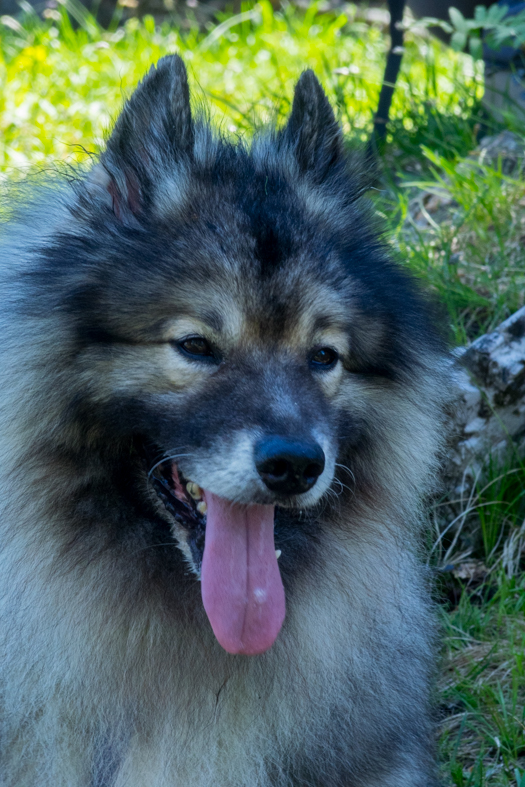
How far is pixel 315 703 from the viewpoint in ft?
7.71

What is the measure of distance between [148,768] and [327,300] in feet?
4.32

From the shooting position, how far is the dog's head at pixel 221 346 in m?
2.09

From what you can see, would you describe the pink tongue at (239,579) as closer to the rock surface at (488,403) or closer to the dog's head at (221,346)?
the dog's head at (221,346)

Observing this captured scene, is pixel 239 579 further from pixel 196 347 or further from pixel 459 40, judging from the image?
pixel 459 40

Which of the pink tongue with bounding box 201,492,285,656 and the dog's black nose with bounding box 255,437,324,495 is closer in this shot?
the dog's black nose with bounding box 255,437,324,495

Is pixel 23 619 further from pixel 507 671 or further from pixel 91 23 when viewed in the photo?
pixel 91 23

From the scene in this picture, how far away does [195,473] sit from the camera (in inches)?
81.9

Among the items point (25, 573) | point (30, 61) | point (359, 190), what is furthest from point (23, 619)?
point (30, 61)

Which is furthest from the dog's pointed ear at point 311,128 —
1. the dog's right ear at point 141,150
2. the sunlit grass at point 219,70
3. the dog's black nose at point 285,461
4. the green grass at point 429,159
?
the sunlit grass at point 219,70

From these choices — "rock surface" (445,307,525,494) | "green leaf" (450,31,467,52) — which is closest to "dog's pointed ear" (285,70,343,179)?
"rock surface" (445,307,525,494)

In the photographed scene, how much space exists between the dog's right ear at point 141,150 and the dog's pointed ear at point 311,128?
0.38 meters

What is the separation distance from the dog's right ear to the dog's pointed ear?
1.25 feet

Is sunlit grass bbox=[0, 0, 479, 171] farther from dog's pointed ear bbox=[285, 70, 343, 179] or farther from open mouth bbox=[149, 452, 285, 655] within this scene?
open mouth bbox=[149, 452, 285, 655]

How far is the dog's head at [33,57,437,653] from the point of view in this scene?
2086 millimetres
